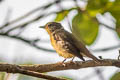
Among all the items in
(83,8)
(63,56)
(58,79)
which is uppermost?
(83,8)

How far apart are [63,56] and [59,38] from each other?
0.18 m

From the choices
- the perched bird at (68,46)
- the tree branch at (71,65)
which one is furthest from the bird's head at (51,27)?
the tree branch at (71,65)

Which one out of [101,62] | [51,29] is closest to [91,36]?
[101,62]

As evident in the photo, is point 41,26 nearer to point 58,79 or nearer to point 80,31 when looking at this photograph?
point 80,31

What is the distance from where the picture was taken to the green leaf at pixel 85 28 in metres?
2.21

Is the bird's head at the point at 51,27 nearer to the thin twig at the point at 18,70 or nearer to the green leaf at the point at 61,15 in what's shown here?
the green leaf at the point at 61,15

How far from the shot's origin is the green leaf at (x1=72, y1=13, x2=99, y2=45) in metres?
2.21

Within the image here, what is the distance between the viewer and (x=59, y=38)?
3.02 m

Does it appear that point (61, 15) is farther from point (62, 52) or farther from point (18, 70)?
point (18, 70)

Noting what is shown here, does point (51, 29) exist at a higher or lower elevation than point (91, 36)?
lower

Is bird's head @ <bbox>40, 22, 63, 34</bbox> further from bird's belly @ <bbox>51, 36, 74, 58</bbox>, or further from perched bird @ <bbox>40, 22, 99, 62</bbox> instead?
bird's belly @ <bbox>51, 36, 74, 58</bbox>

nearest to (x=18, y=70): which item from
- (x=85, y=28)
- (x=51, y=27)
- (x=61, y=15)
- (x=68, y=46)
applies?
(x=85, y=28)

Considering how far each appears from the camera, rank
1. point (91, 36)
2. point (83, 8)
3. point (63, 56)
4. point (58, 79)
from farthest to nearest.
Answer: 1. point (63, 56)
2. point (83, 8)
3. point (91, 36)
4. point (58, 79)

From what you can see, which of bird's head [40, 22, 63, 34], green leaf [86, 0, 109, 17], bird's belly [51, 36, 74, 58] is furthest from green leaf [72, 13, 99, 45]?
bird's head [40, 22, 63, 34]
